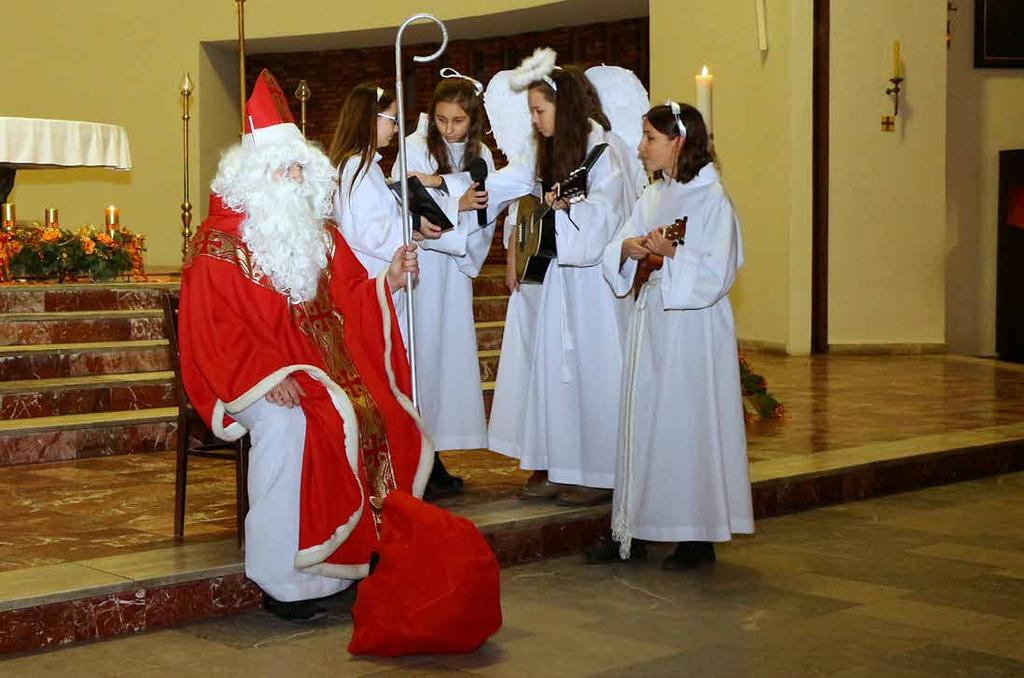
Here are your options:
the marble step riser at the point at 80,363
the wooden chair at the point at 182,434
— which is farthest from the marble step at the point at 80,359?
the wooden chair at the point at 182,434

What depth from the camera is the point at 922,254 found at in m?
12.9

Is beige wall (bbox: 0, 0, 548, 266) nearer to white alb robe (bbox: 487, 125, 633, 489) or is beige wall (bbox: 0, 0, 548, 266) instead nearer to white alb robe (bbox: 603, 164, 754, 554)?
white alb robe (bbox: 487, 125, 633, 489)

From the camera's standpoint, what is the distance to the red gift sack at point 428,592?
4.19m

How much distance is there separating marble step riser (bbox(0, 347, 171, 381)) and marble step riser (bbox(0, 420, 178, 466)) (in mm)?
648

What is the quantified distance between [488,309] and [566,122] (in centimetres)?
514

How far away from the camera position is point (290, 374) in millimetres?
4664

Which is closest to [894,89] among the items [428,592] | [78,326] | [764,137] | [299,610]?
[764,137]

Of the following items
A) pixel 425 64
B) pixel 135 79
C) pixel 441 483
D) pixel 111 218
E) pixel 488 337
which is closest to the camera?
pixel 441 483

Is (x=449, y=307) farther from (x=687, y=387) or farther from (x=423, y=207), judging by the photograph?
(x=687, y=387)

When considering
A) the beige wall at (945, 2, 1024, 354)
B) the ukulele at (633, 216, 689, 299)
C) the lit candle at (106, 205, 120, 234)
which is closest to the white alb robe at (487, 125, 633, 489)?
the ukulele at (633, 216, 689, 299)

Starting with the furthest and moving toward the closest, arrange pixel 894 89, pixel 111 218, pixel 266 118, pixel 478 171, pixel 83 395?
pixel 894 89 < pixel 111 218 < pixel 83 395 < pixel 478 171 < pixel 266 118

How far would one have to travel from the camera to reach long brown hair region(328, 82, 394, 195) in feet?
Answer: 18.9

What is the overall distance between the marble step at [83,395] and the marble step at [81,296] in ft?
3.48

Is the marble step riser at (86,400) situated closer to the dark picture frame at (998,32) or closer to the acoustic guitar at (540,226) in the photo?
the acoustic guitar at (540,226)
